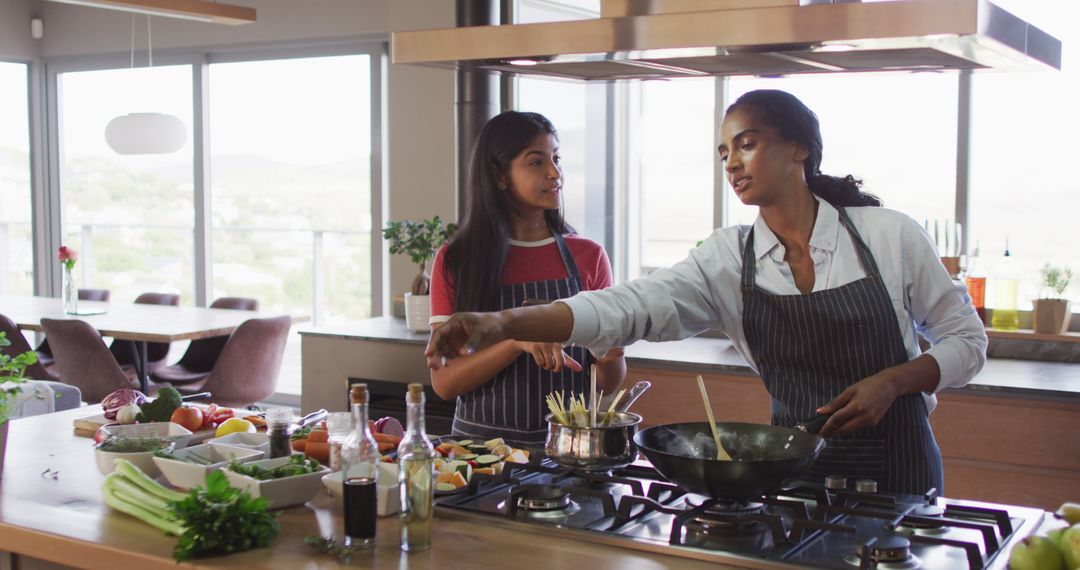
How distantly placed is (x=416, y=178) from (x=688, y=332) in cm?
344

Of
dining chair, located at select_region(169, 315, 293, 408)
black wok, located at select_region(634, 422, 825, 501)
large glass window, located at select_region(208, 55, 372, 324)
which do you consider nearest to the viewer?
black wok, located at select_region(634, 422, 825, 501)

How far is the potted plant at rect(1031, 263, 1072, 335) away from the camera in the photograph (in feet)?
12.5

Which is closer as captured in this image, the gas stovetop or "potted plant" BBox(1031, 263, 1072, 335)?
the gas stovetop

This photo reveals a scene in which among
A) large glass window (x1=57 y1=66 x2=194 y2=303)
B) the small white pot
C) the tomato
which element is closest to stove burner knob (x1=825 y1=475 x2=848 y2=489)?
the tomato

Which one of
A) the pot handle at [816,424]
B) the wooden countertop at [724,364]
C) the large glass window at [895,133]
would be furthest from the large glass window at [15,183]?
the pot handle at [816,424]

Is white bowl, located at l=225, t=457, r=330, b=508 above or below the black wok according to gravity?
below

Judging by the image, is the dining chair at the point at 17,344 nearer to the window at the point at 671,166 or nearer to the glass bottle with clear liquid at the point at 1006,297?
the window at the point at 671,166

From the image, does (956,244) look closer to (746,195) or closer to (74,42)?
(746,195)

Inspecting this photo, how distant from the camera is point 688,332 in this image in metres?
2.41

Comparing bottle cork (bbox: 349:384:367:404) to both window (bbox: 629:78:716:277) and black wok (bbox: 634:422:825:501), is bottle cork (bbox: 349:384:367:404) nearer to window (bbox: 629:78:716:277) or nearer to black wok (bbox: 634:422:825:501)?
black wok (bbox: 634:422:825:501)

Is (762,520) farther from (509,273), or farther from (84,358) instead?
(84,358)

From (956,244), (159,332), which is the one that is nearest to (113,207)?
(159,332)

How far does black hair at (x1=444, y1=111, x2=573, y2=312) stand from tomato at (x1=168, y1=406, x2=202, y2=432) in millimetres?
672

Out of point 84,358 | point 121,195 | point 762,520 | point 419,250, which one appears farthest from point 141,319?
point 762,520
